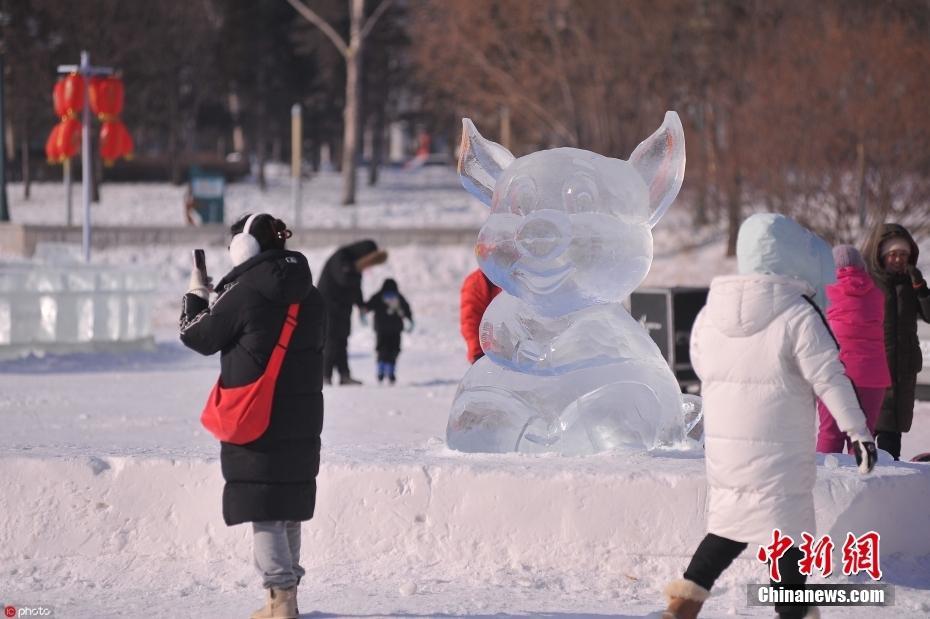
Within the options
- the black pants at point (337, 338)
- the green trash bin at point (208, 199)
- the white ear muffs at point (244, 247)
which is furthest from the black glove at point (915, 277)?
the green trash bin at point (208, 199)

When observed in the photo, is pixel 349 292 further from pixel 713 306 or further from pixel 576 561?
pixel 713 306

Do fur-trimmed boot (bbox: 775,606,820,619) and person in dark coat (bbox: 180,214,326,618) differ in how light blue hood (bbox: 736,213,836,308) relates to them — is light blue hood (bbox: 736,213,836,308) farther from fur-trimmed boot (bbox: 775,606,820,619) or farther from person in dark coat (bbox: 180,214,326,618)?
person in dark coat (bbox: 180,214,326,618)

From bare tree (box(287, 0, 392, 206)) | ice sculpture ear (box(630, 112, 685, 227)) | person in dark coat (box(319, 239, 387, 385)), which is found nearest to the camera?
ice sculpture ear (box(630, 112, 685, 227))

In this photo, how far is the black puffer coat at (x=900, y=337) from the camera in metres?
7.61

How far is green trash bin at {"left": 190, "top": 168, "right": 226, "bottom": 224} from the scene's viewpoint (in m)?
33.9

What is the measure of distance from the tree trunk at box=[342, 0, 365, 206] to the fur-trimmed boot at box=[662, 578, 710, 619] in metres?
29.8

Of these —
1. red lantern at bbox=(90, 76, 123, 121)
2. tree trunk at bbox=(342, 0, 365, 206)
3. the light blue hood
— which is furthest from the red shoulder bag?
tree trunk at bbox=(342, 0, 365, 206)

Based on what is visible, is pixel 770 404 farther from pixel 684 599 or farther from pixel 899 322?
pixel 899 322

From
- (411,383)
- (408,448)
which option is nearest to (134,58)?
(411,383)

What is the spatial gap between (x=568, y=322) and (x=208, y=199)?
28.4m

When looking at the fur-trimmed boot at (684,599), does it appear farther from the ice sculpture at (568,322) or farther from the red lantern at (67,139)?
the red lantern at (67,139)

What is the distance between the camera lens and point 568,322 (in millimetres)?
6625

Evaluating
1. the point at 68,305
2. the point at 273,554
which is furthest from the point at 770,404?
the point at 68,305

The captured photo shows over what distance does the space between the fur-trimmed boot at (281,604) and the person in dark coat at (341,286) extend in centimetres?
737
